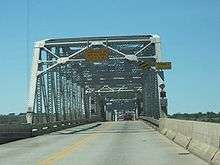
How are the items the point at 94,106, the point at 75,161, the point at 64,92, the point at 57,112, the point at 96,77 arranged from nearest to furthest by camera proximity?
the point at 75,161, the point at 57,112, the point at 64,92, the point at 96,77, the point at 94,106

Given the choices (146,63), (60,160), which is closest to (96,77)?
(146,63)

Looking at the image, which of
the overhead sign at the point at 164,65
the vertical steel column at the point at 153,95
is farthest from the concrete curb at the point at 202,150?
the vertical steel column at the point at 153,95

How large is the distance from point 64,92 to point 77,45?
13.7 m

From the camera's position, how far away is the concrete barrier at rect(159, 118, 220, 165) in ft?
53.0

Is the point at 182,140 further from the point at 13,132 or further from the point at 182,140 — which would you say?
the point at 13,132

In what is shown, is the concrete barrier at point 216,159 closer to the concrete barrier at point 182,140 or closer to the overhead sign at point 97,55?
Result: the concrete barrier at point 182,140

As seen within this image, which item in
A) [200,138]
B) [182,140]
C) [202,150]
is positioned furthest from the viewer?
[182,140]

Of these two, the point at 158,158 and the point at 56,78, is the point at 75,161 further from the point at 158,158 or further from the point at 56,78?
the point at 56,78

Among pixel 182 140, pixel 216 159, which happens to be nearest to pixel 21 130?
pixel 182 140

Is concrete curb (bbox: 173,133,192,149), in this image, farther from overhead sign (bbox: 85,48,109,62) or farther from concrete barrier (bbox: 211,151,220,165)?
overhead sign (bbox: 85,48,109,62)

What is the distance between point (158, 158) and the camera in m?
18.2

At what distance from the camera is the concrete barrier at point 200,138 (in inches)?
636

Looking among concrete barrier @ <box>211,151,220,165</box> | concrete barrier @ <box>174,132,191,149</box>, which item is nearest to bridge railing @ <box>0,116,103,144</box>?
Answer: concrete barrier @ <box>174,132,191,149</box>

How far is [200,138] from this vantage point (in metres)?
19.1
